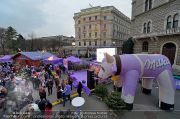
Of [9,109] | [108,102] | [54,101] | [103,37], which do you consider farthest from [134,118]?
[103,37]

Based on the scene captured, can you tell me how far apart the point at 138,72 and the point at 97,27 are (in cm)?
5358

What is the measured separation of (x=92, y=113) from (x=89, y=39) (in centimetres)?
5451

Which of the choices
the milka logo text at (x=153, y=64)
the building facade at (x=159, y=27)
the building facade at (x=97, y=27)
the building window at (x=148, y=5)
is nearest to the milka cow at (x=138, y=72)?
the milka logo text at (x=153, y=64)

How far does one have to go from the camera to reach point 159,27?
21766 mm

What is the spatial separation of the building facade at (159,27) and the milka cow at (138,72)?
44.0 ft

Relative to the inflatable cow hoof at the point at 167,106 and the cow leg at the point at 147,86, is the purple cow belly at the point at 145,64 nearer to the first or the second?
the inflatable cow hoof at the point at 167,106

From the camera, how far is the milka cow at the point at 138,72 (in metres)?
7.49

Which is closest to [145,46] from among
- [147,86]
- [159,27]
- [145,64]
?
[159,27]

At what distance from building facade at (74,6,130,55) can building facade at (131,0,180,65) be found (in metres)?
29.0

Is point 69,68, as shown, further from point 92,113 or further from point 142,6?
point 142,6

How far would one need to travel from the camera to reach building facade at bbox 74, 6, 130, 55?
188 ft

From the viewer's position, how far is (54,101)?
29.8ft

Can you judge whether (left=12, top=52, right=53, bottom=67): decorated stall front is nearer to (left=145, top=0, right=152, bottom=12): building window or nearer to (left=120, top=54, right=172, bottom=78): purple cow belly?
(left=120, top=54, right=172, bottom=78): purple cow belly

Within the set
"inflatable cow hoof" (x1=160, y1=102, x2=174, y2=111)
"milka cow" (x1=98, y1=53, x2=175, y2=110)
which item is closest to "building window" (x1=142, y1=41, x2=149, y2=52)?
"milka cow" (x1=98, y1=53, x2=175, y2=110)
